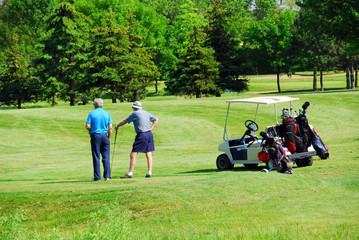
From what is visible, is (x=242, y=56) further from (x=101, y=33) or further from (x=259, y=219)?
(x=259, y=219)

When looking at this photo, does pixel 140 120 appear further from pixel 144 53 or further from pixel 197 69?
pixel 144 53

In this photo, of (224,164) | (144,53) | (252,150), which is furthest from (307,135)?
(144,53)

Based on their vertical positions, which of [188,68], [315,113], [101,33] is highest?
[101,33]

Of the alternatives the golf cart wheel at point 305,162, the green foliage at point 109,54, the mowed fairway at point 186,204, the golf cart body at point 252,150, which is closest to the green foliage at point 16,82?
the green foliage at point 109,54

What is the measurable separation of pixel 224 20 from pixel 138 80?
1968cm

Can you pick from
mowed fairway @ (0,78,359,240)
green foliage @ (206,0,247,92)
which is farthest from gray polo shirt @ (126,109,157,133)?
green foliage @ (206,0,247,92)

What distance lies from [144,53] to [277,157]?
5214 cm

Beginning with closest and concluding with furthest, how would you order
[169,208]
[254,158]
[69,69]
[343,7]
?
[169,208]
[254,158]
[343,7]
[69,69]

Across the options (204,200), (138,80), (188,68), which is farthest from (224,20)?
(204,200)

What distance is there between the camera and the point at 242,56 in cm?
6969

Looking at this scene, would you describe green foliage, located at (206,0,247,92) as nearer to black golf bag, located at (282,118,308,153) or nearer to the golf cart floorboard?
the golf cart floorboard

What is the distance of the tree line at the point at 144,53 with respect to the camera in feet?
180

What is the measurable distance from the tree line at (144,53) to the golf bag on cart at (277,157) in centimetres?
3773

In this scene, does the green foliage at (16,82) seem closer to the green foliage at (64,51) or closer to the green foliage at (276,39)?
the green foliage at (64,51)
